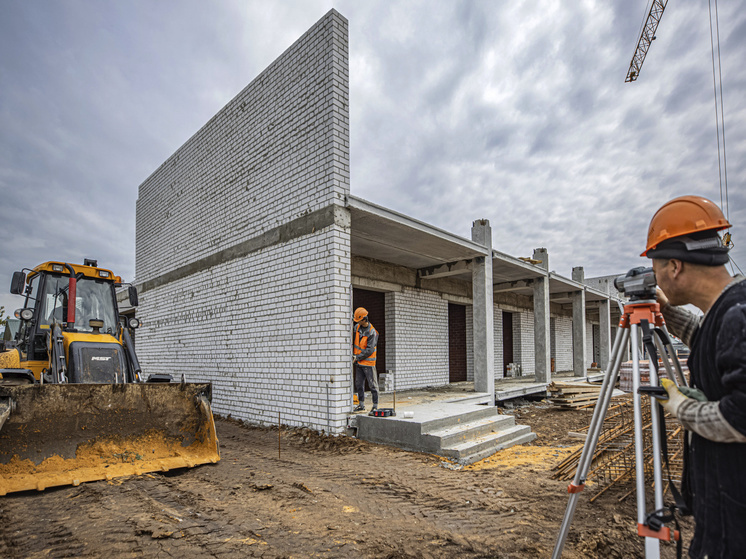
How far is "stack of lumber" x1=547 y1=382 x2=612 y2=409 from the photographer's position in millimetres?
11513

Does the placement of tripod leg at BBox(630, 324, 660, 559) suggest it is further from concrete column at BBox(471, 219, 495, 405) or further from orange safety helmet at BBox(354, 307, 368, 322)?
concrete column at BBox(471, 219, 495, 405)

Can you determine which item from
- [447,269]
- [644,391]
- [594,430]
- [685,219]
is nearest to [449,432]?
[594,430]

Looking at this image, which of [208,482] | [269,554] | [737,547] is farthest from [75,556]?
[737,547]

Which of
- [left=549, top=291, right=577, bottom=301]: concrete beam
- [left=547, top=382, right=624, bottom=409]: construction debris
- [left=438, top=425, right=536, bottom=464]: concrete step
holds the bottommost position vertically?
[left=547, top=382, right=624, bottom=409]: construction debris

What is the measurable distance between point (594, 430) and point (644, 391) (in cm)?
69

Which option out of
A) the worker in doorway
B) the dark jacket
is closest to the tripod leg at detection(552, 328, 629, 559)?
the dark jacket

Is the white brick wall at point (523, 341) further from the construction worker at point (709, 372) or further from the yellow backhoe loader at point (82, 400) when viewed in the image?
the construction worker at point (709, 372)

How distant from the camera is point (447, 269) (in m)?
11.5

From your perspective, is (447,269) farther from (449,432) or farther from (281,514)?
(281,514)

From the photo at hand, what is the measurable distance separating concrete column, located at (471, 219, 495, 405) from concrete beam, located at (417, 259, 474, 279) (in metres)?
0.34

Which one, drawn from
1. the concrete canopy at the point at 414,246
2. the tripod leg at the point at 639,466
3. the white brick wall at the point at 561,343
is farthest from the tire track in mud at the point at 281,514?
the white brick wall at the point at 561,343

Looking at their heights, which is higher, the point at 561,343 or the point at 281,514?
the point at 561,343

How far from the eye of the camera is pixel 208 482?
4.88 meters

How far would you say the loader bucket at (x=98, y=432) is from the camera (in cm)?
→ 457
